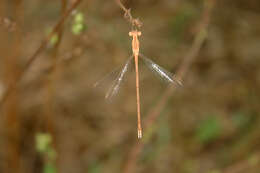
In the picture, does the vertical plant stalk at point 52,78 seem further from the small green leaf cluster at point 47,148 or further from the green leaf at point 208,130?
the green leaf at point 208,130

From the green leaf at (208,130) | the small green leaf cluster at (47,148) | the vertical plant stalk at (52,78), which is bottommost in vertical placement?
the small green leaf cluster at (47,148)

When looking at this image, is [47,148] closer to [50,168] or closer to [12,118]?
[50,168]

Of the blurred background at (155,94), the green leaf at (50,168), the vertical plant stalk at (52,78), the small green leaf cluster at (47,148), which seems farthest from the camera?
the blurred background at (155,94)

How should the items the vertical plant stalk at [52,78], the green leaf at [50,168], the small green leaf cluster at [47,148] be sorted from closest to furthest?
1. the vertical plant stalk at [52,78]
2. the small green leaf cluster at [47,148]
3. the green leaf at [50,168]

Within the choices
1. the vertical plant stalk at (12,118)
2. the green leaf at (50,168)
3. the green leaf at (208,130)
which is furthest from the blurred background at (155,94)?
the green leaf at (50,168)

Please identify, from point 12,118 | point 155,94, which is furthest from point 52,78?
point 155,94

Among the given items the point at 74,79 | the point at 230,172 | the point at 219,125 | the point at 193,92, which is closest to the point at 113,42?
the point at 74,79

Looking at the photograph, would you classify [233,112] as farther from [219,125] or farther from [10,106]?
[10,106]

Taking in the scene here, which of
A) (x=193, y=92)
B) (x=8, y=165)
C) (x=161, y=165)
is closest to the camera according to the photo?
(x=8, y=165)
